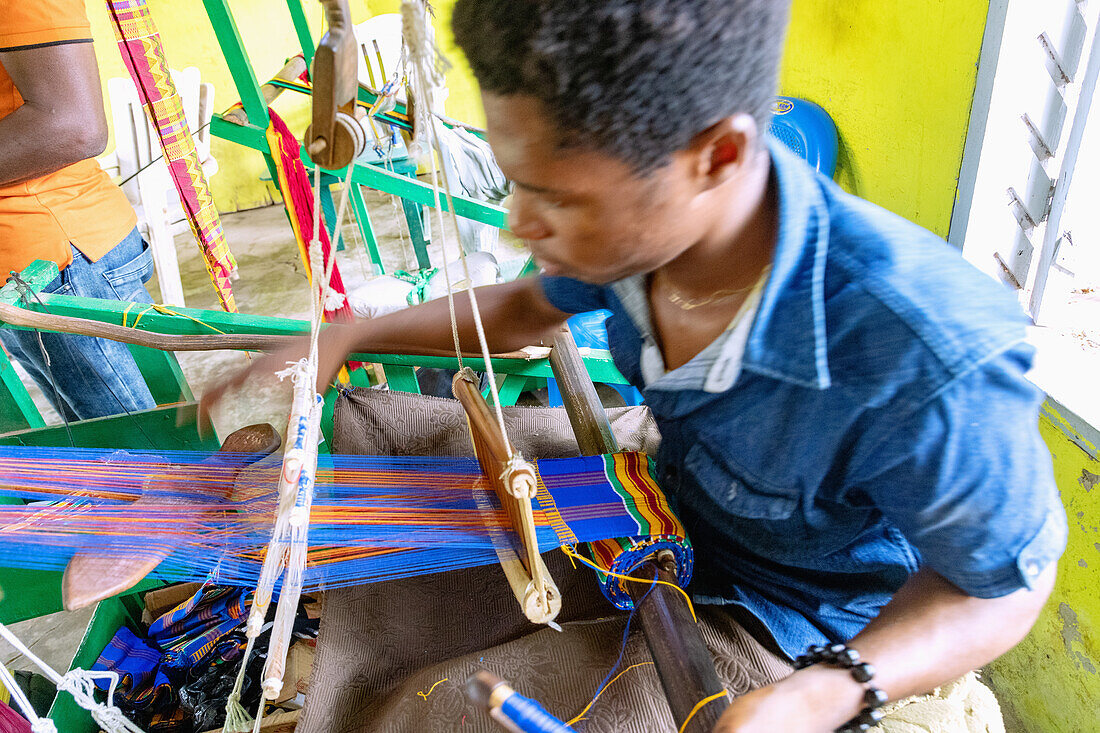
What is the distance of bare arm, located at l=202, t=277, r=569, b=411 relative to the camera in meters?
1.19

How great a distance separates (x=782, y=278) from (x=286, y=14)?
607cm

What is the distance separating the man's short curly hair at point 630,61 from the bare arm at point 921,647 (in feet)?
1.68

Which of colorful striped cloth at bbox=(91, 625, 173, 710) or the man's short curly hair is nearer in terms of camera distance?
the man's short curly hair

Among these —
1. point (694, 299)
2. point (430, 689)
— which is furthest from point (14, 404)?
point (694, 299)

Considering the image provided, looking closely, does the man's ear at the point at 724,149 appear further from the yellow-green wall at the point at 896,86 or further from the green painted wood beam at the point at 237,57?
the green painted wood beam at the point at 237,57

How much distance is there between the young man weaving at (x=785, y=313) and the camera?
0.53 m

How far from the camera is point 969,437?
0.59 metres

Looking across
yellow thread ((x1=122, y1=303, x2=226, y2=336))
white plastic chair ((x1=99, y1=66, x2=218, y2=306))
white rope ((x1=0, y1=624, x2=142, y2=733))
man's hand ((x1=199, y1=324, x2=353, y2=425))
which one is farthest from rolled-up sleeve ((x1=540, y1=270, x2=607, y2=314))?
white plastic chair ((x1=99, y1=66, x2=218, y2=306))

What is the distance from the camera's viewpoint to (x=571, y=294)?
1110mm

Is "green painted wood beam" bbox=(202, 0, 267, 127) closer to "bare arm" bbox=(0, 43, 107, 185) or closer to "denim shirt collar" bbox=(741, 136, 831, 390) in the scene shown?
"bare arm" bbox=(0, 43, 107, 185)

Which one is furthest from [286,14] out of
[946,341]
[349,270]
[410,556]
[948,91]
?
[946,341]

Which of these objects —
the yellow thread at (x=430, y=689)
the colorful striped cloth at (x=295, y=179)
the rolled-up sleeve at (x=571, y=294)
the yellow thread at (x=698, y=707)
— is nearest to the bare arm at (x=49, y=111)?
the colorful striped cloth at (x=295, y=179)

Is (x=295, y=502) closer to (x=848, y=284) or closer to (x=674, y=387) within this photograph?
(x=674, y=387)

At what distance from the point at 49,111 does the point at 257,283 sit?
311 centimetres
